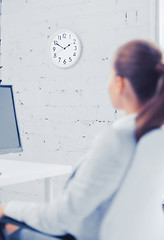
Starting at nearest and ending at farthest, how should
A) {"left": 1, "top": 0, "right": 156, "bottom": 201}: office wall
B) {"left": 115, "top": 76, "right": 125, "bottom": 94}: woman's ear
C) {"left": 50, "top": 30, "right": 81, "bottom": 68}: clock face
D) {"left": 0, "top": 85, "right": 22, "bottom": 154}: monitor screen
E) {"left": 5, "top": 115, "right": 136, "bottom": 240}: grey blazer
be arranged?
1. {"left": 5, "top": 115, "right": 136, "bottom": 240}: grey blazer
2. {"left": 115, "top": 76, "right": 125, "bottom": 94}: woman's ear
3. {"left": 0, "top": 85, "right": 22, "bottom": 154}: monitor screen
4. {"left": 1, "top": 0, "right": 156, "bottom": 201}: office wall
5. {"left": 50, "top": 30, "right": 81, "bottom": 68}: clock face

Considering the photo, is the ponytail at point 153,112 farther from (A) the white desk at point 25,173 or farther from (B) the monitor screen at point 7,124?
(B) the monitor screen at point 7,124

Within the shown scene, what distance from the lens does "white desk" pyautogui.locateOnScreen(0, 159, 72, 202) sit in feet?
5.37

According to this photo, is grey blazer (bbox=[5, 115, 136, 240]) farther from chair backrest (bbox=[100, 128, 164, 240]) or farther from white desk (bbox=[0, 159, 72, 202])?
white desk (bbox=[0, 159, 72, 202])

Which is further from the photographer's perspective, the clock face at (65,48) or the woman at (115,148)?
the clock face at (65,48)

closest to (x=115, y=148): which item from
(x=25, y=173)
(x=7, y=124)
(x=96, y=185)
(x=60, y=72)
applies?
(x=96, y=185)

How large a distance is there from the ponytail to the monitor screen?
108 centimetres

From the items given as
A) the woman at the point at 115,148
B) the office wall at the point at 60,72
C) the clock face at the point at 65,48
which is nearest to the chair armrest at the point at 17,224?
the woman at the point at 115,148

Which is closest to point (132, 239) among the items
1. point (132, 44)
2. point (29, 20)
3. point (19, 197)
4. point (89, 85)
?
point (132, 44)

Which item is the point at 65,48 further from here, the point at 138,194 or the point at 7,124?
the point at 138,194

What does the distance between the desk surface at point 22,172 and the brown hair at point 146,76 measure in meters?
0.85

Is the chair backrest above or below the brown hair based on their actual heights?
below

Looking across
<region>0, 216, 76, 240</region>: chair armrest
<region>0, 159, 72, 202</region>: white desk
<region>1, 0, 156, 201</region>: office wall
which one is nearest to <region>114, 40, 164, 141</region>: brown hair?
<region>0, 216, 76, 240</region>: chair armrest

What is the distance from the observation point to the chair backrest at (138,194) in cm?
98

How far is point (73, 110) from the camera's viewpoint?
10.3ft
